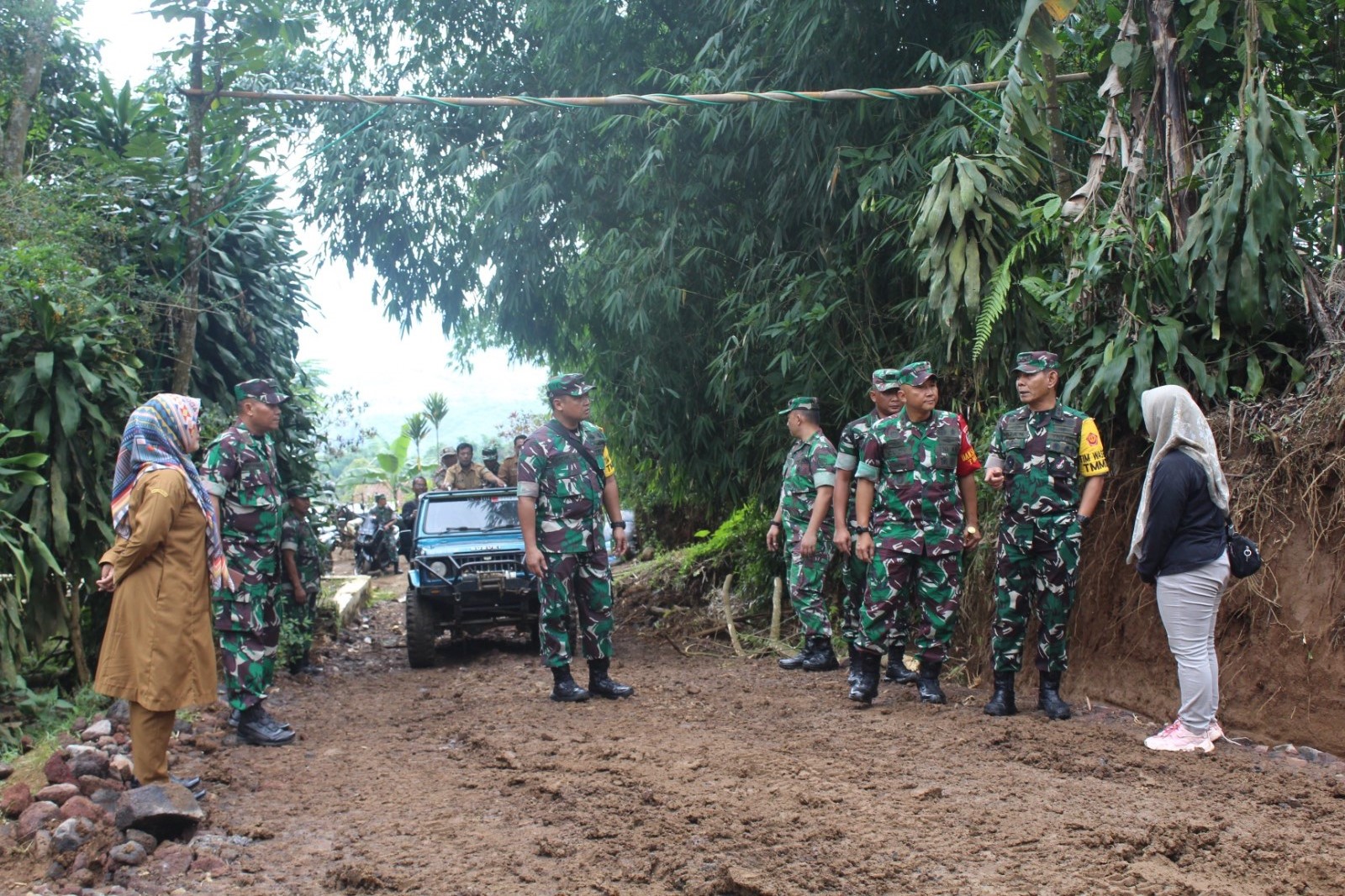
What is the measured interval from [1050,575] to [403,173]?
9.66 metres

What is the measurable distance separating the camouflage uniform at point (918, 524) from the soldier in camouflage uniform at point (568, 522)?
158cm

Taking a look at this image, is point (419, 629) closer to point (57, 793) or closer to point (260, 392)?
point (260, 392)

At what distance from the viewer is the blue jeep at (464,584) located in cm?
912

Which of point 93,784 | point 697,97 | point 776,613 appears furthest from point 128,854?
point 776,613

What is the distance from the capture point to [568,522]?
6656 millimetres

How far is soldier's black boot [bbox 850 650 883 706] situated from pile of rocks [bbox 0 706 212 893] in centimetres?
354

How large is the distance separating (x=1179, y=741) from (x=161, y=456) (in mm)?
4761

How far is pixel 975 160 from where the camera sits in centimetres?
682

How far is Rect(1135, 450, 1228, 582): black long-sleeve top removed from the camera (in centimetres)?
486

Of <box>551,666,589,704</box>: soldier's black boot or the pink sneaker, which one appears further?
<box>551,666,589,704</box>: soldier's black boot

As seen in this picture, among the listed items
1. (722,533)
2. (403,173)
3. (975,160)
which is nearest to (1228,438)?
(975,160)

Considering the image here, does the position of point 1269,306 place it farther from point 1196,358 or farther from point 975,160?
point 975,160

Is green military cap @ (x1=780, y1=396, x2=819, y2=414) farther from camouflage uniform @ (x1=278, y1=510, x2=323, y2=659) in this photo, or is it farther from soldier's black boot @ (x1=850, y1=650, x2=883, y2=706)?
camouflage uniform @ (x1=278, y1=510, x2=323, y2=659)

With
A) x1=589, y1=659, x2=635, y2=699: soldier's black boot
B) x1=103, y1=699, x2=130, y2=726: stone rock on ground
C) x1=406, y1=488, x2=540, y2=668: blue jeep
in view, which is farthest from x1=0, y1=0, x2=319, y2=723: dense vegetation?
x1=589, y1=659, x2=635, y2=699: soldier's black boot
